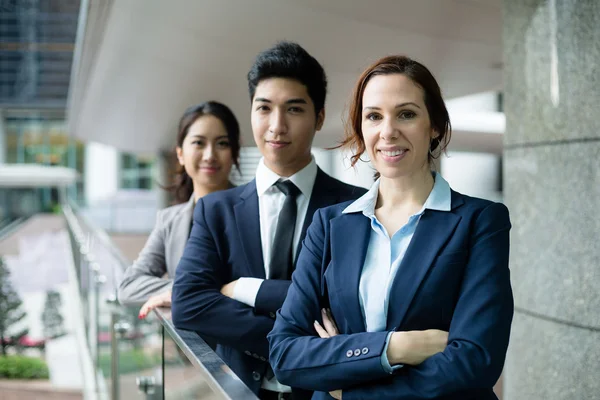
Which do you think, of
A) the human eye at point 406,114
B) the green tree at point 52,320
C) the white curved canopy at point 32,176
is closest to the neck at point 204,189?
the human eye at point 406,114

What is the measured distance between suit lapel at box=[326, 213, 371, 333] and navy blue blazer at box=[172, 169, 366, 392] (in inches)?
18.1

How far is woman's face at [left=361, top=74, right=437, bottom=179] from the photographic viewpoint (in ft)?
5.76

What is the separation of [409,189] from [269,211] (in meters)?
0.67

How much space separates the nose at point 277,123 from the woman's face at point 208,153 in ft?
3.32

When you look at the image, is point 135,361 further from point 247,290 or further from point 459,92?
point 459,92

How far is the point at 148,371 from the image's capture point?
321 cm

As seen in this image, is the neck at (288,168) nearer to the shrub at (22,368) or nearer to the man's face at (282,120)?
the man's face at (282,120)

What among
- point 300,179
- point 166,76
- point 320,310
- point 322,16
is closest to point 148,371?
point 300,179

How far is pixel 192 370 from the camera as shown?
6.93 ft

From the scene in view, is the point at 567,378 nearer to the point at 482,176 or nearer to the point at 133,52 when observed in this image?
the point at 133,52

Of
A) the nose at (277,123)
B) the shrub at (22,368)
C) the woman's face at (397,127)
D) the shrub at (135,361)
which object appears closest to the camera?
the woman's face at (397,127)

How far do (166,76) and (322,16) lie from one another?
13.9ft

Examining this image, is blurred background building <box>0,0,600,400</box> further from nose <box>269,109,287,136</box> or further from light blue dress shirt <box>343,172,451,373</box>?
light blue dress shirt <box>343,172,451,373</box>

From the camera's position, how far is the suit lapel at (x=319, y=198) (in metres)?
2.29
